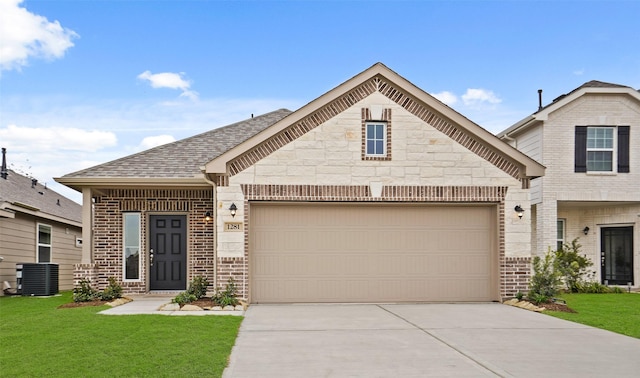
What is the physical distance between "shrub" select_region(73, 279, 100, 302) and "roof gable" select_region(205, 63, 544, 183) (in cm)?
380

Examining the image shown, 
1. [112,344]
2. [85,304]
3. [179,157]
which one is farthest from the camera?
[179,157]

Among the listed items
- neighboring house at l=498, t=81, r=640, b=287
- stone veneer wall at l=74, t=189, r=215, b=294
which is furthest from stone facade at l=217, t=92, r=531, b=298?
neighboring house at l=498, t=81, r=640, b=287

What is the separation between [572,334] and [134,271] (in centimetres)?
1011

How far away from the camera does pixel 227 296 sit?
38.2ft

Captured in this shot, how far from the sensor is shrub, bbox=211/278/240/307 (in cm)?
1148

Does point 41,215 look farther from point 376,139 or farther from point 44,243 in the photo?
point 376,139

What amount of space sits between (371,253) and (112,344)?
21.5 feet

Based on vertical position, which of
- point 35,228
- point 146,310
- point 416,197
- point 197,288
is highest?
point 416,197

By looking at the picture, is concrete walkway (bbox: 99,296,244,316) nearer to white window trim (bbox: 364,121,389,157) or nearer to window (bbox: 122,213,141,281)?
window (bbox: 122,213,141,281)

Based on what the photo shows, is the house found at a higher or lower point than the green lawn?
higher

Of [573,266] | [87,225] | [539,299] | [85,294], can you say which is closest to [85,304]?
[85,294]

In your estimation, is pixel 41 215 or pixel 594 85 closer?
pixel 41 215

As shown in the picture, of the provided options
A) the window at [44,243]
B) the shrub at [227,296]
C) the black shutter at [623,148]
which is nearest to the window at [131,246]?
the shrub at [227,296]

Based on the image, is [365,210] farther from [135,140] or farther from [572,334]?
[135,140]
